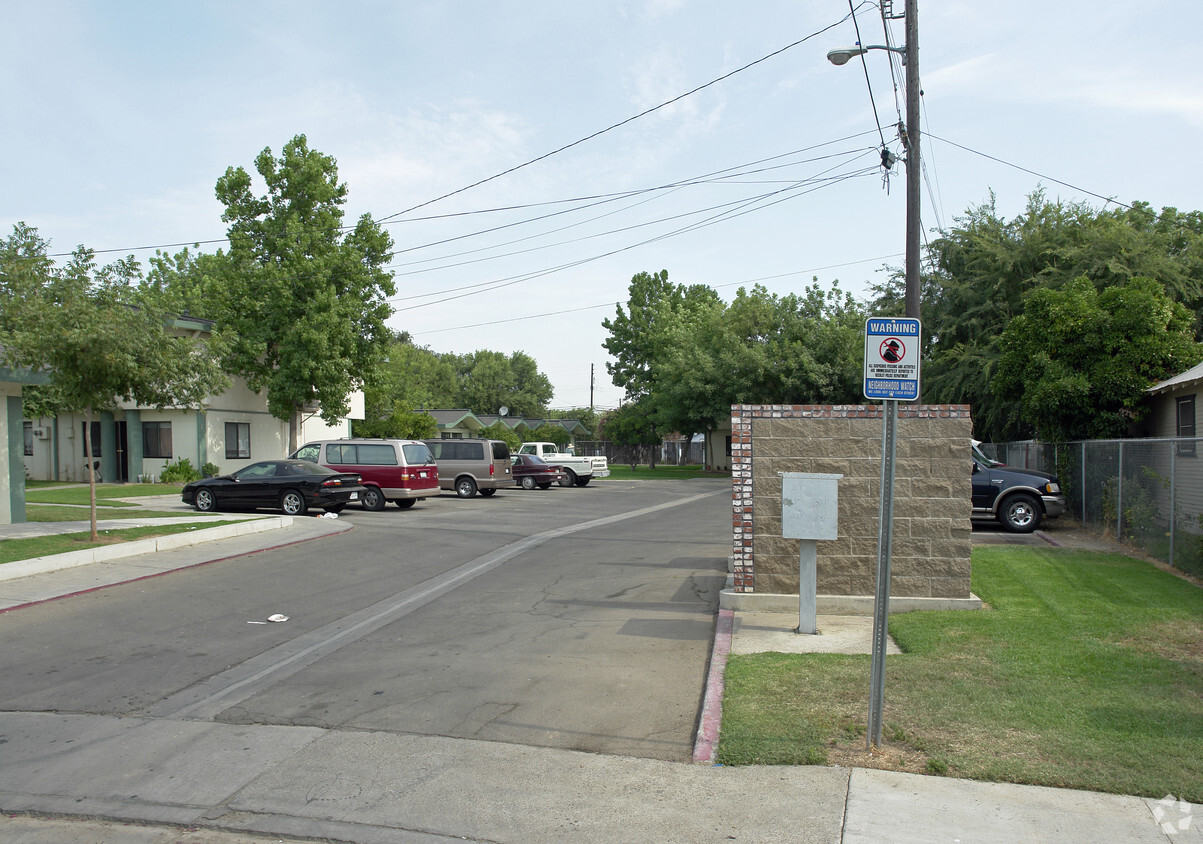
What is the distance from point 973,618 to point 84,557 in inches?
476

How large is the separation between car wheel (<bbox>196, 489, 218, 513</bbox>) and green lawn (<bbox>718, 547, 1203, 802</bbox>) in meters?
17.5

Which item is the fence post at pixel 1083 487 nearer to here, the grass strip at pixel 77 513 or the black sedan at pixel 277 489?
the black sedan at pixel 277 489

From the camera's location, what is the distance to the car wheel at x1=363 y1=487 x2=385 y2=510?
2356 cm

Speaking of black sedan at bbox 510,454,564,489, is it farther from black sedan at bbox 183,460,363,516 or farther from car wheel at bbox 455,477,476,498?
black sedan at bbox 183,460,363,516

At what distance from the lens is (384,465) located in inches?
927

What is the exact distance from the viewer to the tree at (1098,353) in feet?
61.0

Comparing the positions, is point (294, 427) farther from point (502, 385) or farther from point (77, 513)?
point (502, 385)

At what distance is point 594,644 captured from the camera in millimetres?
8492

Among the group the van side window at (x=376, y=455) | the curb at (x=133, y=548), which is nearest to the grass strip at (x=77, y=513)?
the curb at (x=133, y=548)

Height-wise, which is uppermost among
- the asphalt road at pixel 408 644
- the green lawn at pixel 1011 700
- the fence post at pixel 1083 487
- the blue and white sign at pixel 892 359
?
the blue and white sign at pixel 892 359

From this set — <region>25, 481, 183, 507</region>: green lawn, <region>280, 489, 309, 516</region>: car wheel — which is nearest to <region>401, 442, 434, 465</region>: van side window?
<region>280, 489, 309, 516</region>: car wheel

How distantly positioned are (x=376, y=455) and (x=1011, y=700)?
1979cm

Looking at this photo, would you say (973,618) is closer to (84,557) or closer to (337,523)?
(84,557)

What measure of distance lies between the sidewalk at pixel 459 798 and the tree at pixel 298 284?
89.8 ft
